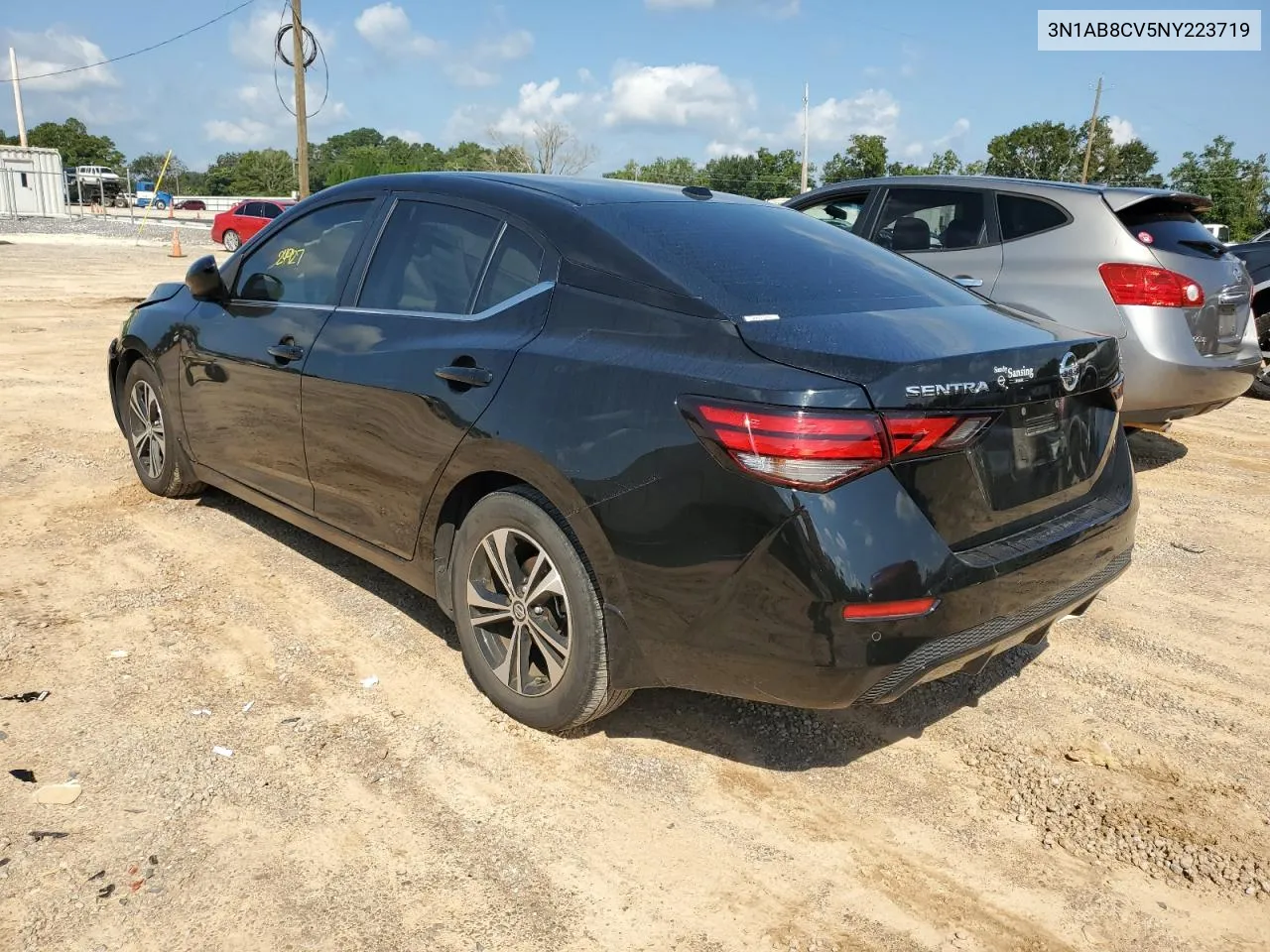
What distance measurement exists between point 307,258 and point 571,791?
2482mm

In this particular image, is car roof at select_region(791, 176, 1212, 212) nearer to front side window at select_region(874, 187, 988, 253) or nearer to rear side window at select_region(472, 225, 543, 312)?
front side window at select_region(874, 187, 988, 253)

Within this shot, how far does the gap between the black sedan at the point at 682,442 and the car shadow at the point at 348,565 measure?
42 cm

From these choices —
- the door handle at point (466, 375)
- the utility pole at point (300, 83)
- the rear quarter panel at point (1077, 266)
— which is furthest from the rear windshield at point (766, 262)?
the utility pole at point (300, 83)

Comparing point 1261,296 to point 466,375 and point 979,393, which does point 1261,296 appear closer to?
point 979,393

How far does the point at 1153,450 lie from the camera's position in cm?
723

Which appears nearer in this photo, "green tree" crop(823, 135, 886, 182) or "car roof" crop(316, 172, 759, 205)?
"car roof" crop(316, 172, 759, 205)

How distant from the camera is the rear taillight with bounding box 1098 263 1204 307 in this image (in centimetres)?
568

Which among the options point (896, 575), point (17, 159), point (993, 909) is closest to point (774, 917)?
point (993, 909)

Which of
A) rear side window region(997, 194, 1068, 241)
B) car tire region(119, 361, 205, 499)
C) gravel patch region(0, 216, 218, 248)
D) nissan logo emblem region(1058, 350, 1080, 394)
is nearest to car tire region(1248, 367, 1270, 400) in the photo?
rear side window region(997, 194, 1068, 241)

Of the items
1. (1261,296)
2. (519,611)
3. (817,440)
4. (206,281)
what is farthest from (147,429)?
(1261,296)

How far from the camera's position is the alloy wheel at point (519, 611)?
2.96 m

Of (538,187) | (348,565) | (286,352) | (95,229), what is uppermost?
(95,229)

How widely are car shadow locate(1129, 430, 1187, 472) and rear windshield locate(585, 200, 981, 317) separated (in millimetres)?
4009

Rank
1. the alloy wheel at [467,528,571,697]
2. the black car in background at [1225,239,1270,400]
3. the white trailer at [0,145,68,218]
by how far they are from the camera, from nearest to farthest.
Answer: the alloy wheel at [467,528,571,697], the black car in background at [1225,239,1270,400], the white trailer at [0,145,68,218]
